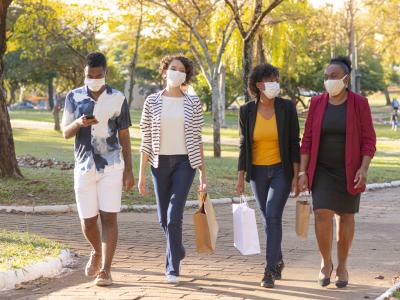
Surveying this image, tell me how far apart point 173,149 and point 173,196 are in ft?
1.37

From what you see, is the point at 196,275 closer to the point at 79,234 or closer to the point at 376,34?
the point at 79,234

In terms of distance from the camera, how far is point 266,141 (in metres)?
7.39

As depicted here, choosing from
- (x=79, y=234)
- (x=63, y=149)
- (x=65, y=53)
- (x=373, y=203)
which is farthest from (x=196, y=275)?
(x=65, y=53)

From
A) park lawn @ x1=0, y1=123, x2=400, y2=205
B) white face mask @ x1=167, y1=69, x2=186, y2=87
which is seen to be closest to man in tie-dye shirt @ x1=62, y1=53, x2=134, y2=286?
white face mask @ x1=167, y1=69, x2=186, y2=87

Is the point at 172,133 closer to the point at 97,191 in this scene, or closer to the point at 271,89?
the point at 97,191

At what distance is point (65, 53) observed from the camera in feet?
135

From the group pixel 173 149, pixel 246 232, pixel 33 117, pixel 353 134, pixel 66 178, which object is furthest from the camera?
pixel 33 117

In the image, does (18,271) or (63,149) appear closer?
(18,271)

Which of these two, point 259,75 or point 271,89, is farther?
point 259,75

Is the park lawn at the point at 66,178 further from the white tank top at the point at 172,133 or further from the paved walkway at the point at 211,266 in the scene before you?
the white tank top at the point at 172,133

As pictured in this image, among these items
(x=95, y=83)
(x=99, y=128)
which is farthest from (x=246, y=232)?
(x=95, y=83)

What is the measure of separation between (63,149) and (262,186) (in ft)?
70.2

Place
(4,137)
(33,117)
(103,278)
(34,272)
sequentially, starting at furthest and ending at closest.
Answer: (33,117) < (4,137) < (34,272) < (103,278)

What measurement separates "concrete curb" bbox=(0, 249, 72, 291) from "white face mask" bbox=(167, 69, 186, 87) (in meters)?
2.08
